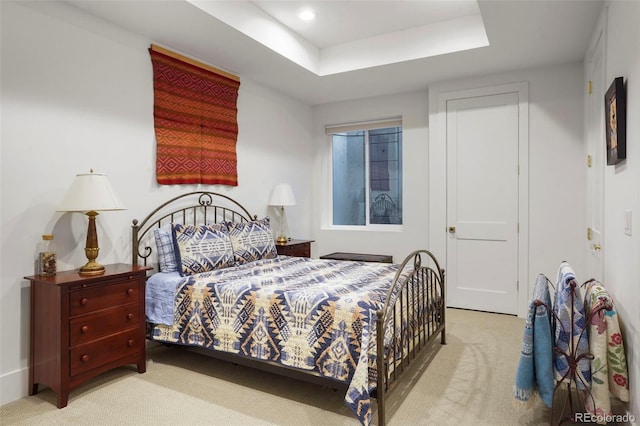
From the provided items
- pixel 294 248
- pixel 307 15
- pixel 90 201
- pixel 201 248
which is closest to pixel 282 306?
pixel 201 248

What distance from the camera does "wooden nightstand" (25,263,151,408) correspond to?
2.38m

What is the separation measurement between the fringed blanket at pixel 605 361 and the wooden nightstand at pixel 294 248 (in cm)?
306

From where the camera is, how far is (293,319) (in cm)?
237

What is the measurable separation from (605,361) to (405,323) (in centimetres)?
101

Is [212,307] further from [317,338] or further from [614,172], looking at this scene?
[614,172]

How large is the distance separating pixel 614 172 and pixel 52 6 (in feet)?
12.1

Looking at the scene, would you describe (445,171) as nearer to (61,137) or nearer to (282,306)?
(282,306)

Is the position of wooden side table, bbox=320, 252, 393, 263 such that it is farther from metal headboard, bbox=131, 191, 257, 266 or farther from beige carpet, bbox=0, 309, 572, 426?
beige carpet, bbox=0, 309, 572, 426

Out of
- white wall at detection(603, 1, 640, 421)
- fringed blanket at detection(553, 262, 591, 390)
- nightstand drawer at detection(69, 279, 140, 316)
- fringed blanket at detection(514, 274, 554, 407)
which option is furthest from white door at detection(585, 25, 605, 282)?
nightstand drawer at detection(69, 279, 140, 316)

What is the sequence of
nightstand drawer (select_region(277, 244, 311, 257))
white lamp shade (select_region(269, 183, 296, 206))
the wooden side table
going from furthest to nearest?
the wooden side table
white lamp shade (select_region(269, 183, 296, 206))
nightstand drawer (select_region(277, 244, 311, 257))

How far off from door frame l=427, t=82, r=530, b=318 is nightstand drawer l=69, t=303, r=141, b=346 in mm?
3200

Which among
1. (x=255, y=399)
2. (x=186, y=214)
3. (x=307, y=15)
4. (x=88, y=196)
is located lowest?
(x=255, y=399)

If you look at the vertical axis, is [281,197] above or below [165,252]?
above

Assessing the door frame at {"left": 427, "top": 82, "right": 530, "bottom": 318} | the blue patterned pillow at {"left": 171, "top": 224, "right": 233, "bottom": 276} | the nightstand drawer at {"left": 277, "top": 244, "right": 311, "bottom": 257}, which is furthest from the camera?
the nightstand drawer at {"left": 277, "top": 244, "right": 311, "bottom": 257}
